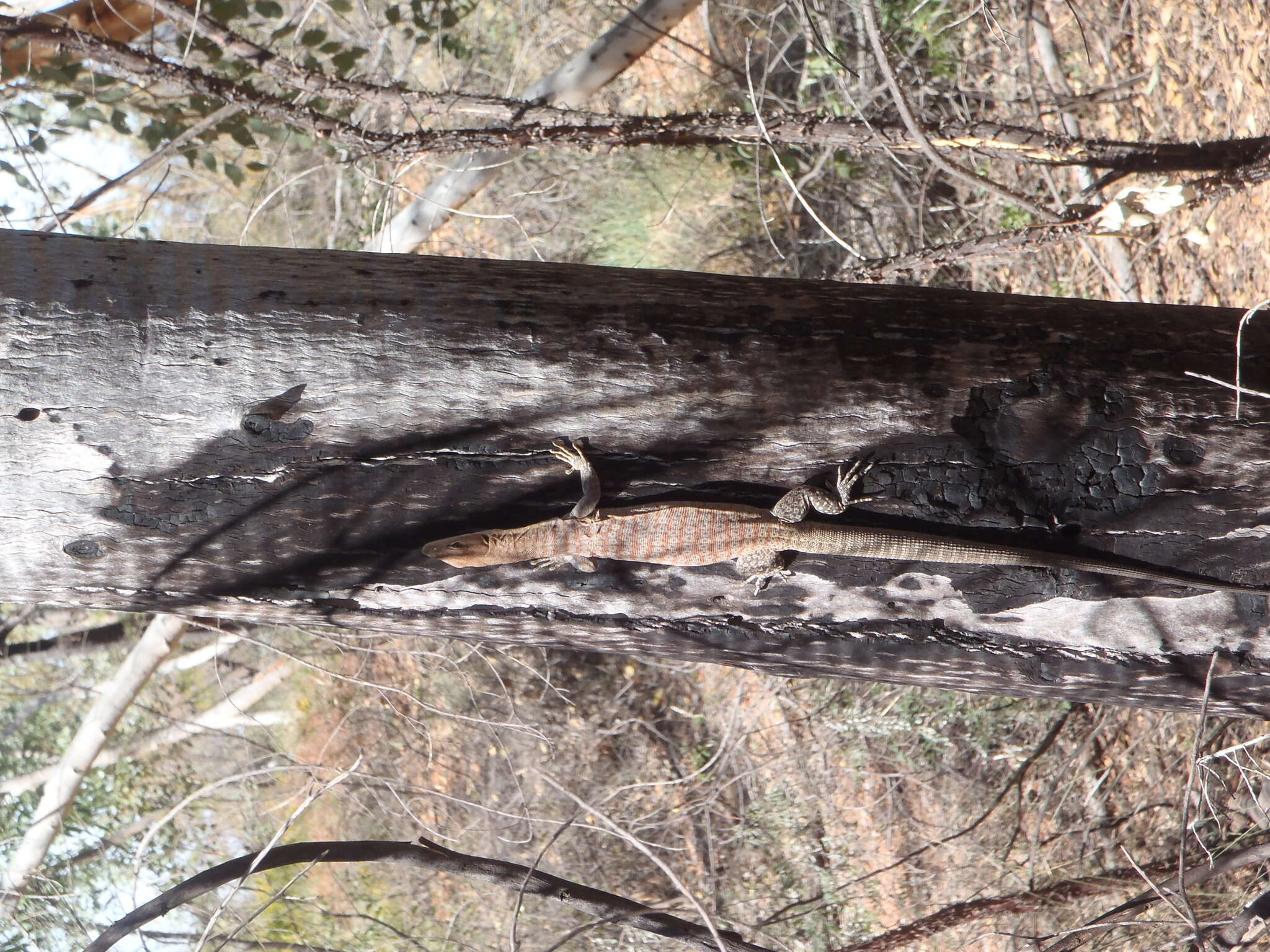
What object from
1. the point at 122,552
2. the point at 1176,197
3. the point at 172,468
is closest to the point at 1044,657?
the point at 172,468

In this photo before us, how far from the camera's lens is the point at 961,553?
168 cm

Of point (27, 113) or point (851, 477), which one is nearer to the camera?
point (851, 477)

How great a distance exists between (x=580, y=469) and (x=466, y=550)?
0.97ft

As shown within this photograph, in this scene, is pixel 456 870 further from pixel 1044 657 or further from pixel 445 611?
pixel 1044 657

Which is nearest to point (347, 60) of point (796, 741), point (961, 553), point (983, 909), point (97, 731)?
point (97, 731)

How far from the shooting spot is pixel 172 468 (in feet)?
Answer: 5.37

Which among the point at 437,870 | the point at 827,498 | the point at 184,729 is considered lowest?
the point at 184,729

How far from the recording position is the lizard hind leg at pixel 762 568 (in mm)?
1696

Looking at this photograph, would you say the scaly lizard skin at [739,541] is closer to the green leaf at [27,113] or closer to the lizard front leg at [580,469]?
the lizard front leg at [580,469]

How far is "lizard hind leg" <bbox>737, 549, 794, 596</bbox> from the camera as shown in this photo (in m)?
1.70

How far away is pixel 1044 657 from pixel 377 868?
573cm

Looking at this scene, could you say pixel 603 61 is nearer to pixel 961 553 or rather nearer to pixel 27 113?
pixel 27 113

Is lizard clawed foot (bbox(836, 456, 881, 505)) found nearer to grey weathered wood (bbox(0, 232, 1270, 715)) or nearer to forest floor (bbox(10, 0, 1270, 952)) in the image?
grey weathered wood (bbox(0, 232, 1270, 715))

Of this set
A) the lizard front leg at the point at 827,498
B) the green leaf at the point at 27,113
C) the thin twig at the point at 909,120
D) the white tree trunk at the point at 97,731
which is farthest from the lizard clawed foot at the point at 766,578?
the green leaf at the point at 27,113
